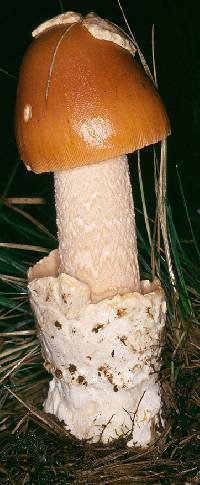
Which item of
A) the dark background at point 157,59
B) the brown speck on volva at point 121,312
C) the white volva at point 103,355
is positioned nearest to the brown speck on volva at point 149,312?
the white volva at point 103,355

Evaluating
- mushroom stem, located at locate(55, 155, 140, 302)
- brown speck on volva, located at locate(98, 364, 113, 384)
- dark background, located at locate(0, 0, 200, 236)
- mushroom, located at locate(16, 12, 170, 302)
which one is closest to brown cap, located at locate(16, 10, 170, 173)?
mushroom, located at locate(16, 12, 170, 302)

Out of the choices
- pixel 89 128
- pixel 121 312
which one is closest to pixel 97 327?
pixel 121 312

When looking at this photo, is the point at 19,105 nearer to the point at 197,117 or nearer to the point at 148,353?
the point at 148,353

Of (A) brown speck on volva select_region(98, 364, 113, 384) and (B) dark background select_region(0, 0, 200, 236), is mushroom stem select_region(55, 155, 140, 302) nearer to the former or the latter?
(A) brown speck on volva select_region(98, 364, 113, 384)

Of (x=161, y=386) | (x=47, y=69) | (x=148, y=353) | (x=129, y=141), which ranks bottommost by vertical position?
(x=161, y=386)

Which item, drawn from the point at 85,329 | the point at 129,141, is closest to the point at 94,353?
the point at 85,329
